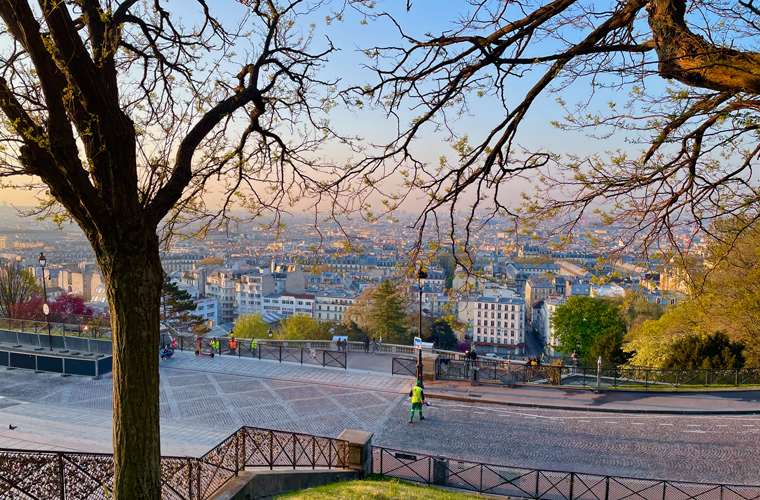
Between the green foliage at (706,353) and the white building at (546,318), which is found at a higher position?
the green foliage at (706,353)

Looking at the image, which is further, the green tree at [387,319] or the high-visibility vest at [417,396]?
the green tree at [387,319]

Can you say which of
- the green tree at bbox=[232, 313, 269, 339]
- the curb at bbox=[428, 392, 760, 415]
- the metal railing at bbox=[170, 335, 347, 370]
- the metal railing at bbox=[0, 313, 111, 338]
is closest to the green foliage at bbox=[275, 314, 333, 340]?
the green tree at bbox=[232, 313, 269, 339]

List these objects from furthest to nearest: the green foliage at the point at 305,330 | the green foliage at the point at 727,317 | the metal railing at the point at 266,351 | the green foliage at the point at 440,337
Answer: the green foliage at the point at 440,337
the green foliage at the point at 305,330
the metal railing at the point at 266,351
the green foliage at the point at 727,317

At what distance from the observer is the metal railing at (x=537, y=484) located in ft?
31.7

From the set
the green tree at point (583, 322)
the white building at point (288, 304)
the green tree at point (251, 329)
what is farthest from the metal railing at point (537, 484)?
the white building at point (288, 304)

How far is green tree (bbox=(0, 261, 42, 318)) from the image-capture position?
114ft

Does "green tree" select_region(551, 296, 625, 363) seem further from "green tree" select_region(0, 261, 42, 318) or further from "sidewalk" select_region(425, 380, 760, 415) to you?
"green tree" select_region(0, 261, 42, 318)

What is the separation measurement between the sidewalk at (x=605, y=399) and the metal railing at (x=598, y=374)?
69cm

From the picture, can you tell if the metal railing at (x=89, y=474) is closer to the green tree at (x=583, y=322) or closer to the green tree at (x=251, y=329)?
the green tree at (x=583, y=322)

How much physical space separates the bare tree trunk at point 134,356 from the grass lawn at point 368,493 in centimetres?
340

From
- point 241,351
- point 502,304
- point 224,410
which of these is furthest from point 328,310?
point 224,410

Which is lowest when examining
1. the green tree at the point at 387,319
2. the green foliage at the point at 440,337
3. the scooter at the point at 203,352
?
the green foliage at the point at 440,337

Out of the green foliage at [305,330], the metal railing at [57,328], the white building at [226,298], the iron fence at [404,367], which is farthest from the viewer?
the white building at [226,298]

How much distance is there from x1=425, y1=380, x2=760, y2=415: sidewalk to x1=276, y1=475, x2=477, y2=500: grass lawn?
7967 millimetres
